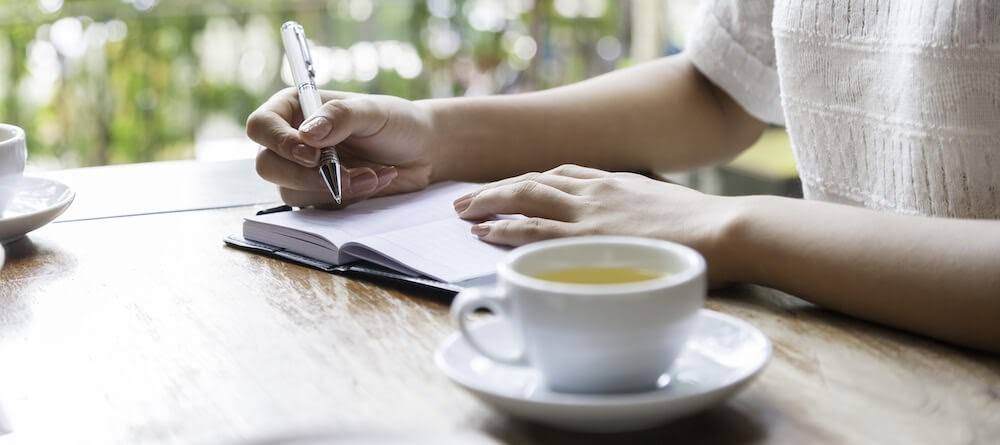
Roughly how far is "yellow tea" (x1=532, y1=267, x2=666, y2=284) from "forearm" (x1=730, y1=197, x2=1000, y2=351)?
0.19 meters

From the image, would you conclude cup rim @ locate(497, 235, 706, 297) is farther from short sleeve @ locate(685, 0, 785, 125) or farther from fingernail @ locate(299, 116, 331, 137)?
short sleeve @ locate(685, 0, 785, 125)

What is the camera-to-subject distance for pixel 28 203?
1.07 meters

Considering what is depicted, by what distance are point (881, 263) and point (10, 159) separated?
2.44ft

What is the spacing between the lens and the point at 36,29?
3254 millimetres

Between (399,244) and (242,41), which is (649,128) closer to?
(399,244)

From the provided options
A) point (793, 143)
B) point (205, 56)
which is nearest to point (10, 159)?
point (793, 143)

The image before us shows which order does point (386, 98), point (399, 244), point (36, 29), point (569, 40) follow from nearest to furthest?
point (399, 244) < point (386, 98) < point (36, 29) < point (569, 40)

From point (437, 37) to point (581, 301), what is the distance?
10.7 feet

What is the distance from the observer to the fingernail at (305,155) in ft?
3.28

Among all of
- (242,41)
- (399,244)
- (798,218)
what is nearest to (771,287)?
(798,218)

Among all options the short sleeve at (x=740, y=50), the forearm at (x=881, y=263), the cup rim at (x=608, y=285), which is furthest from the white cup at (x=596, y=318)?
the short sleeve at (x=740, y=50)

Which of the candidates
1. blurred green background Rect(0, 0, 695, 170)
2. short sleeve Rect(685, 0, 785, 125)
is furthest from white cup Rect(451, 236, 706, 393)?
blurred green background Rect(0, 0, 695, 170)

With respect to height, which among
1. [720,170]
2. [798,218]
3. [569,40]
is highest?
[798,218]

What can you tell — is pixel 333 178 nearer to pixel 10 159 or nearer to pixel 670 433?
pixel 10 159
